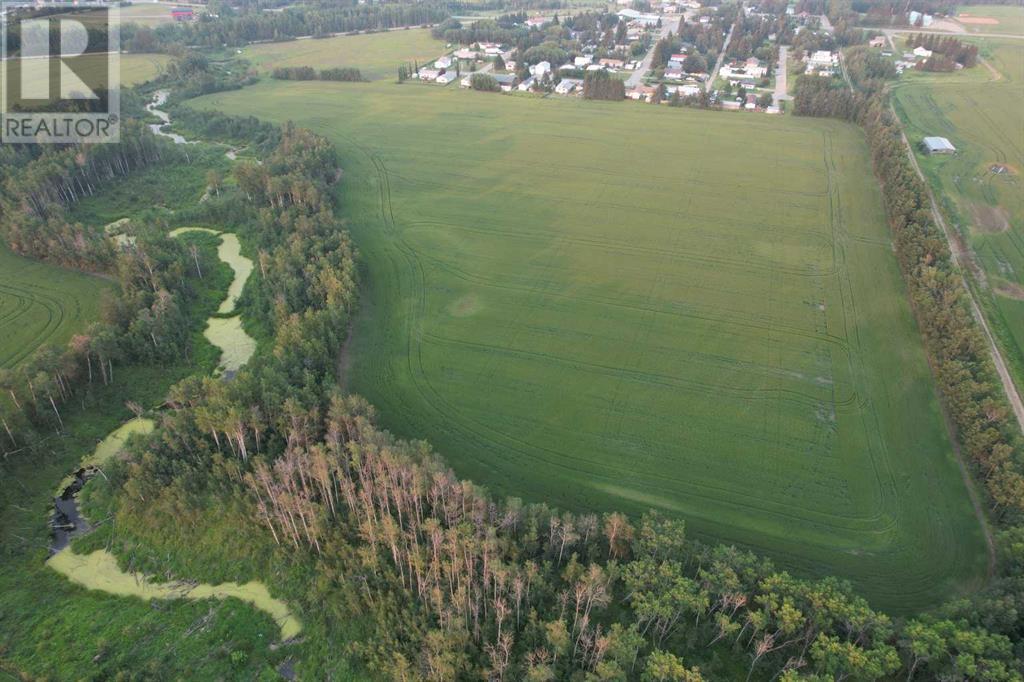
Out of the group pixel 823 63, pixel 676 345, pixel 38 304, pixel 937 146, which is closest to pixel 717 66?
pixel 823 63

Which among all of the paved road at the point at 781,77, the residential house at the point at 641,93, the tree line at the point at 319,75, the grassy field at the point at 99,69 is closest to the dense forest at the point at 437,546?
the residential house at the point at 641,93

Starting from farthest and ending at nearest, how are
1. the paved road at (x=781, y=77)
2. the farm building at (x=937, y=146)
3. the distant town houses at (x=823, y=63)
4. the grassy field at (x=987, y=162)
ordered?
the distant town houses at (x=823, y=63) → the paved road at (x=781, y=77) → the farm building at (x=937, y=146) → the grassy field at (x=987, y=162)

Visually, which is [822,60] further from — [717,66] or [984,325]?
[984,325]

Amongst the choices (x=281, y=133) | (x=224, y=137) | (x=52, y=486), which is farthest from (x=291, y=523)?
(x=224, y=137)

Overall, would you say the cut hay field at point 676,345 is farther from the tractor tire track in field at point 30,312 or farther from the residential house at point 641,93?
the residential house at point 641,93

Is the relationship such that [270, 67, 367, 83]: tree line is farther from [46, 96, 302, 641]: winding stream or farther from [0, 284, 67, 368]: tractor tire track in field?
[46, 96, 302, 641]: winding stream
